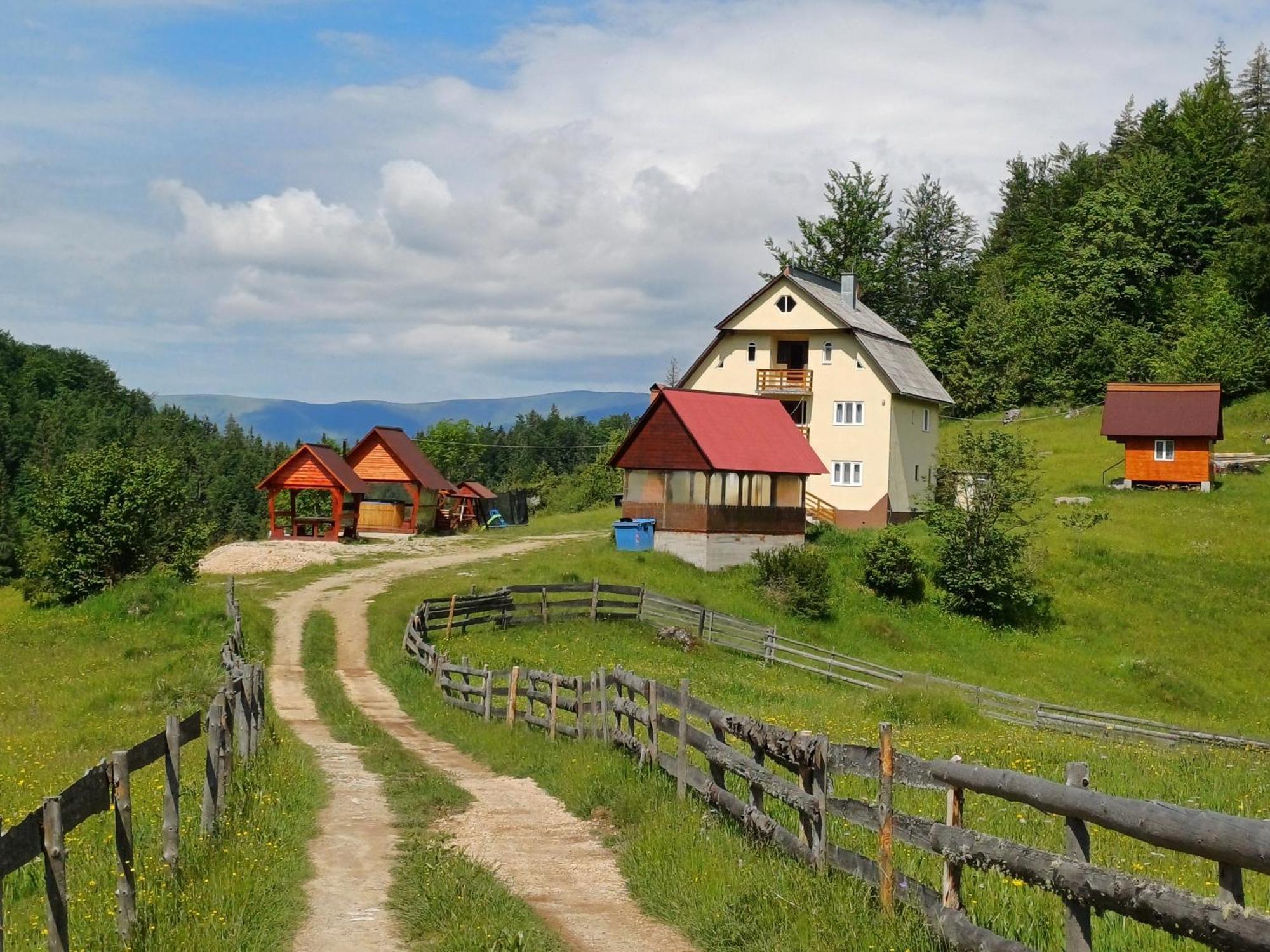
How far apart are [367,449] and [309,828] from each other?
2084 inches

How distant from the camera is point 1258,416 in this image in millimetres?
75562

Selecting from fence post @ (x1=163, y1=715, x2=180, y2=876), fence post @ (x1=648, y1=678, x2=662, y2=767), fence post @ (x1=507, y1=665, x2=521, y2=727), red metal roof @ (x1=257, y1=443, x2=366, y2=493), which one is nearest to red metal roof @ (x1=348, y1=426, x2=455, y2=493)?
red metal roof @ (x1=257, y1=443, x2=366, y2=493)

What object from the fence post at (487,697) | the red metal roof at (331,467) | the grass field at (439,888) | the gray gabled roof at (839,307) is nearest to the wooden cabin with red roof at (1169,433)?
the gray gabled roof at (839,307)

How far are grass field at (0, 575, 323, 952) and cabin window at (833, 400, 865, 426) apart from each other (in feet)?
101

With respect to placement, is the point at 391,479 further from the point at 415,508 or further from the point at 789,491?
the point at 789,491

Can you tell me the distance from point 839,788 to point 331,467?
4738 cm

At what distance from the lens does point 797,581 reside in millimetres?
45312

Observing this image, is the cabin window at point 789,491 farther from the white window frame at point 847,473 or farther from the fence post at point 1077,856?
the fence post at point 1077,856

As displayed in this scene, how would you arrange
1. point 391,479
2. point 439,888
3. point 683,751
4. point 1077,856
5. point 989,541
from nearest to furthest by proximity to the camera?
1. point 1077,856
2. point 439,888
3. point 683,751
4. point 989,541
5. point 391,479

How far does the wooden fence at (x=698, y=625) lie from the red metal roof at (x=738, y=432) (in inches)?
378

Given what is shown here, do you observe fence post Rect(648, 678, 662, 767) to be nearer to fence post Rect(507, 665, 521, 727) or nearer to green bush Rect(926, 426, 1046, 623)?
fence post Rect(507, 665, 521, 727)

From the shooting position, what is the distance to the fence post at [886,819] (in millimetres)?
8945

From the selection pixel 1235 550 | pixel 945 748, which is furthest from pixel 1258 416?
pixel 945 748

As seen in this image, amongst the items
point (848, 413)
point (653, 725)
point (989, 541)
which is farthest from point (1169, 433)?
point (653, 725)
